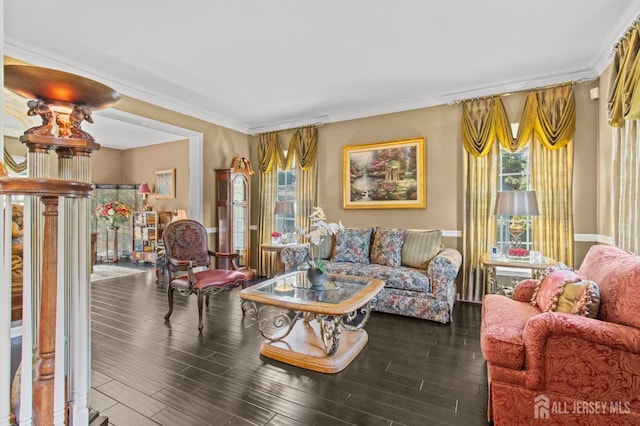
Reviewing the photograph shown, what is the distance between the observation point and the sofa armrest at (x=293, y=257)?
4.28m

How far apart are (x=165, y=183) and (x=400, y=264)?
553 centimetres

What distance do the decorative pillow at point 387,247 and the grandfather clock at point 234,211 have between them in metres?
2.24

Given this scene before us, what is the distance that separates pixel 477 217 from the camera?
13.4 feet

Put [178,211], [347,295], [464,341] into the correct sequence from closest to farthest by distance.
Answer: [347,295]
[464,341]
[178,211]

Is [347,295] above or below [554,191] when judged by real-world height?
below

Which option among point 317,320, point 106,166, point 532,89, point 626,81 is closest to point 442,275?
point 317,320

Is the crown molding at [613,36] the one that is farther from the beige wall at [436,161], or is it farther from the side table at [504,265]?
the side table at [504,265]

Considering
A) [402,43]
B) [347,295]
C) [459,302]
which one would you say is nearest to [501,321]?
[347,295]

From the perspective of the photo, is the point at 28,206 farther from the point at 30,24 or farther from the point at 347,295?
the point at 30,24

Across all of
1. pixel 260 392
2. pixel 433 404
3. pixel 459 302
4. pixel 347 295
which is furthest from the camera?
pixel 459 302

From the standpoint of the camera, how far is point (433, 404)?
6.48 feet

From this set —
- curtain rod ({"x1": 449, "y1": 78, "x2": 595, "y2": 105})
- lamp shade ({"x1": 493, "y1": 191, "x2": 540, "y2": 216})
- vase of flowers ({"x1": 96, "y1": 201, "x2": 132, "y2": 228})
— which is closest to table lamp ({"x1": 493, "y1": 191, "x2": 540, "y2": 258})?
lamp shade ({"x1": 493, "y1": 191, "x2": 540, "y2": 216})

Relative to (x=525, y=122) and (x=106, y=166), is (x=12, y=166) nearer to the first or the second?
(x=106, y=166)

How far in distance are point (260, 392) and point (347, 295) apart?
955 millimetres
